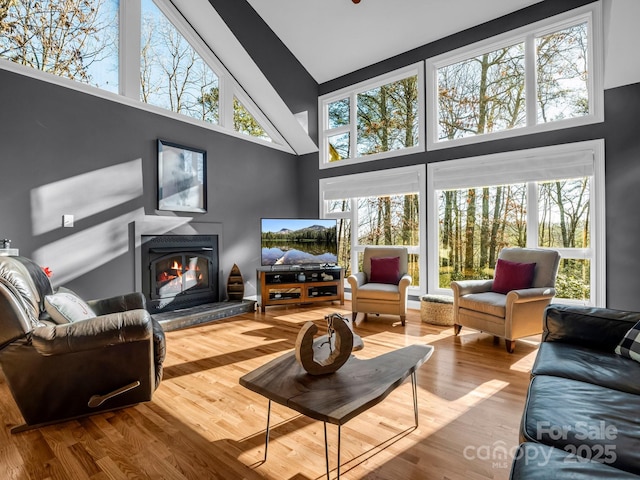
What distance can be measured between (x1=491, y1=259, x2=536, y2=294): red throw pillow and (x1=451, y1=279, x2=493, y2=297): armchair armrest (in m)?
0.09

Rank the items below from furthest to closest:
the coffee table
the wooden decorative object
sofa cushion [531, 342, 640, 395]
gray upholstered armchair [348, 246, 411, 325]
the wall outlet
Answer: the wooden decorative object → gray upholstered armchair [348, 246, 411, 325] → the wall outlet → sofa cushion [531, 342, 640, 395] → the coffee table

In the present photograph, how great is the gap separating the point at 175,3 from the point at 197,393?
15.3 feet

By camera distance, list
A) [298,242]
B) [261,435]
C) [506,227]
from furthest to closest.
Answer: [298,242] < [506,227] < [261,435]

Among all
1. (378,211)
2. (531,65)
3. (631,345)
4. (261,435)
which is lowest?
(261,435)

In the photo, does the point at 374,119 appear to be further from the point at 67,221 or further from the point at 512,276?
the point at 67,221

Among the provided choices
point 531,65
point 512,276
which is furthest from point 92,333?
point 531,65

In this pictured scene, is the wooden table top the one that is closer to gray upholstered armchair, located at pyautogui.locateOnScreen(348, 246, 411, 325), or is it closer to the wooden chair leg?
the wooden chair leg

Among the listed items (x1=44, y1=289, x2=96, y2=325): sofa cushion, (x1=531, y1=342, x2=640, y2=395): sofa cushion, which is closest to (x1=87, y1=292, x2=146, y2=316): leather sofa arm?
(x1=44, y1=289, x2=96, y2=325): sofa cushion

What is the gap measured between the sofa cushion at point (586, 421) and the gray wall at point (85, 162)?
3918mm

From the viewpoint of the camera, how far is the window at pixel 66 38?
3.22 meters

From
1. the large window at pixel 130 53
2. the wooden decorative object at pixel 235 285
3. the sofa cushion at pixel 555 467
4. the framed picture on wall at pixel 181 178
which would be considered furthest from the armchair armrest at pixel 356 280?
the sofa cushion at pixel 555 467

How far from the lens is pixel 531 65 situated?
3984 millimetres

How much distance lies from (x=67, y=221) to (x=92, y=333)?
2071 millimetres

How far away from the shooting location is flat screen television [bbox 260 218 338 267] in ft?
16.3
